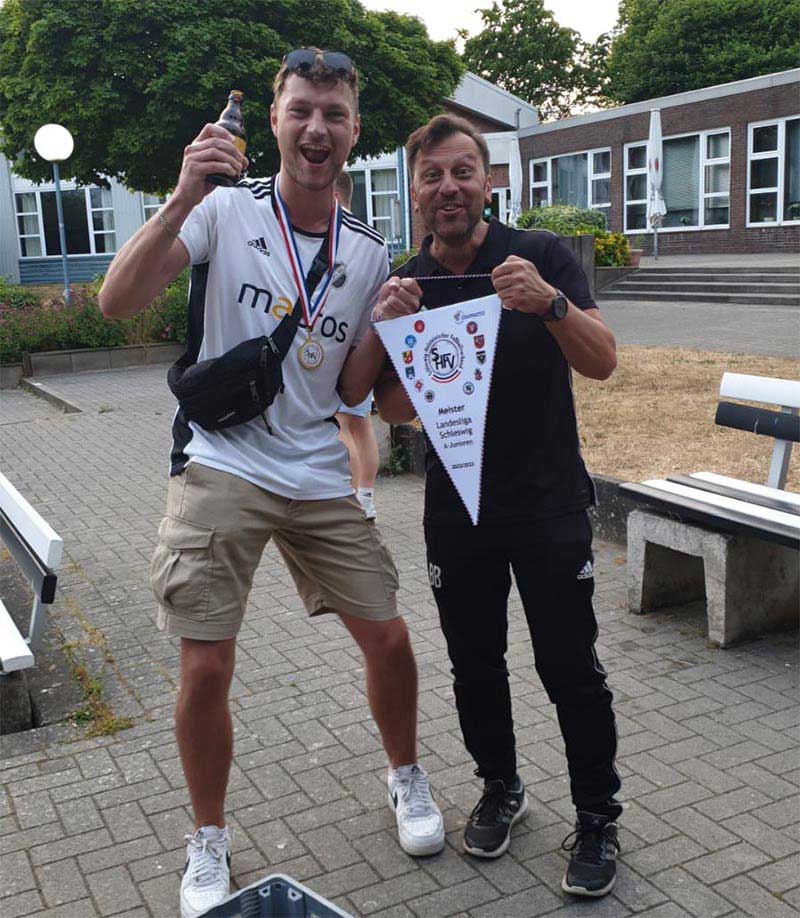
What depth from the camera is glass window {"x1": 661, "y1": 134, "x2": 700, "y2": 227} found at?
32375 mm

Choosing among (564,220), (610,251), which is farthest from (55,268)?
(610,251)

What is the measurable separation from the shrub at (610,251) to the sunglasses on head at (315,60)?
844 inches

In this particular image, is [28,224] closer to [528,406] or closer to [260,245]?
[260,245]

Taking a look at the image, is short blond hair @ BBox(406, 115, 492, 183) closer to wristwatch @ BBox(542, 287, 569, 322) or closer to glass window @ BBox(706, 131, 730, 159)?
wristwatch @ BBox(542, 287, 569, 322)

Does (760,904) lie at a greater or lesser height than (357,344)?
lesser

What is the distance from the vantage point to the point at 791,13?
49.1 m

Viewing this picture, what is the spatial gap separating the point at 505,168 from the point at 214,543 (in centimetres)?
3683

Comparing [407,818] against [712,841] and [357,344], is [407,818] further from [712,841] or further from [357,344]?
[357,344]

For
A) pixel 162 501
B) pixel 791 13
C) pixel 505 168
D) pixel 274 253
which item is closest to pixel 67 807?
pixel 274 253

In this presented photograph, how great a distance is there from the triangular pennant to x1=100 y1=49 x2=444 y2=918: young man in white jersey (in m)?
0.24

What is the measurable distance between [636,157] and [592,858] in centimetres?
3383

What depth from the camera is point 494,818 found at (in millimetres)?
3258

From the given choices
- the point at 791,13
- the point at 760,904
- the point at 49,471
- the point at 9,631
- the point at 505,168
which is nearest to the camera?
the point at 760,904

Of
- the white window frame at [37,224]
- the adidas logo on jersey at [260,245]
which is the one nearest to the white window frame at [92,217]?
the white window frame at [37,224]
